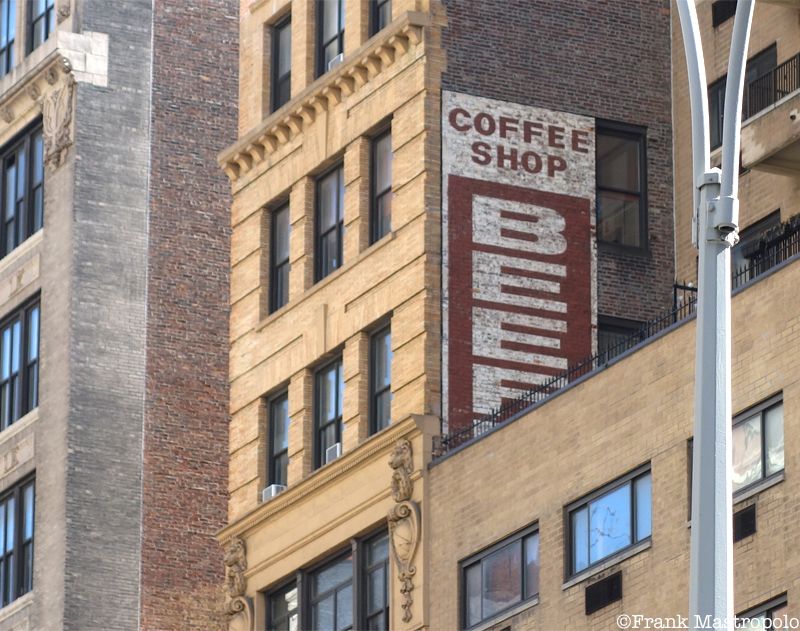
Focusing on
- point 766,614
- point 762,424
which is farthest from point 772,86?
point 766,614

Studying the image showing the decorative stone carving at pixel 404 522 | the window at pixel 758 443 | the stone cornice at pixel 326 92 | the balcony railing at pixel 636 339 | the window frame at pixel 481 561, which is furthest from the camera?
the stone cornice at pixel 326 92

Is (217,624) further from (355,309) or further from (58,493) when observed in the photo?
(355,309)

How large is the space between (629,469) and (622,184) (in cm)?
1012

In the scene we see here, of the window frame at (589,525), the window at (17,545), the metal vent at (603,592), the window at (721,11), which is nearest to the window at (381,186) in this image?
the window at (721,11)

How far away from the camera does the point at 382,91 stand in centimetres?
4872

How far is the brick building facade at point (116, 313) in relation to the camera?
57094mm

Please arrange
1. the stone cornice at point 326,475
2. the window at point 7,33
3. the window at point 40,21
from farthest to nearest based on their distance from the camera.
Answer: the window at point 7,33 < the window at point 40,21 < the stone cornice at point 326,475

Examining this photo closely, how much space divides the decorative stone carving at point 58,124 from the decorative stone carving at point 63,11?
5.74 ft

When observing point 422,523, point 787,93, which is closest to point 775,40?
point 787,93

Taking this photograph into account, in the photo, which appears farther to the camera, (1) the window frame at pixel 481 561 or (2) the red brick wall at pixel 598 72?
(2) the red brick wall at pixel 598 72

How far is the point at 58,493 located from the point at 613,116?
49.0ft

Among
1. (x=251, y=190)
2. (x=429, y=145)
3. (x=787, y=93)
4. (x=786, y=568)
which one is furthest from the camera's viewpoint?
(x=251, y=190)

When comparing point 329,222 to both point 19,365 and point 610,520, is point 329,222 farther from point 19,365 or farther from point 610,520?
point 19,365

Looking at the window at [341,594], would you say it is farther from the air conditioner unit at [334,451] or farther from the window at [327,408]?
the window at [327,408]
